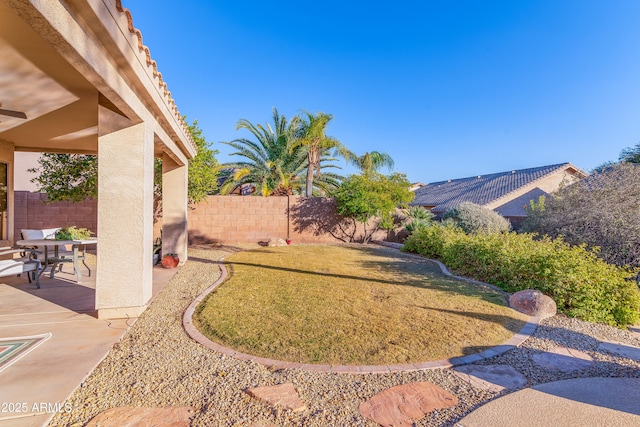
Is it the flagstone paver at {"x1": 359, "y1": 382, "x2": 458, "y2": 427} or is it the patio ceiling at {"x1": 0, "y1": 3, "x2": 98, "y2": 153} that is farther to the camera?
the patio ceiling at {"x1": 0, "y1": 3, "x2": 98, "y2": 153}

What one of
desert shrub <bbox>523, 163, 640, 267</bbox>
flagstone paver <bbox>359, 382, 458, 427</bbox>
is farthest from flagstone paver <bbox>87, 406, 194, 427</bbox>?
desert shrub <bbox>523, 163, 640, 267</bbox>

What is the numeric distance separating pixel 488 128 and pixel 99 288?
22.0 meters

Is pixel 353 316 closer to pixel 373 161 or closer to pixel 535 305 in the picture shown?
pixel 535 305

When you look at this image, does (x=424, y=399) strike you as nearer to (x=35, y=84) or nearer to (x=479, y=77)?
(x=35, y=84)

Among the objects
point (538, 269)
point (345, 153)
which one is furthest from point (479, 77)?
point (538, 269)

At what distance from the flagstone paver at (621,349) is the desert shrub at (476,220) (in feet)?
28.0

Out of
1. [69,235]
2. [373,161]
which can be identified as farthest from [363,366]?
[373,161]

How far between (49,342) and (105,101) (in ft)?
10.6

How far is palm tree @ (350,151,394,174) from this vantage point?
25.1 metres

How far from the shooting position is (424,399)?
2754 millimetres

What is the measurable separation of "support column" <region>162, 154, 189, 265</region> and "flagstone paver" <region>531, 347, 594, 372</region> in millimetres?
8518

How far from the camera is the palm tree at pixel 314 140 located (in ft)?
56.2

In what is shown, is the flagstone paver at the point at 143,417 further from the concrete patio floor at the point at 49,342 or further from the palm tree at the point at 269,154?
the palm tree at the point at 269,154

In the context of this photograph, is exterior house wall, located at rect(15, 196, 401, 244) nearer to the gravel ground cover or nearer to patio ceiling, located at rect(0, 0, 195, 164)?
patio ceiling, located at rect(0, 0, 195, 164)
